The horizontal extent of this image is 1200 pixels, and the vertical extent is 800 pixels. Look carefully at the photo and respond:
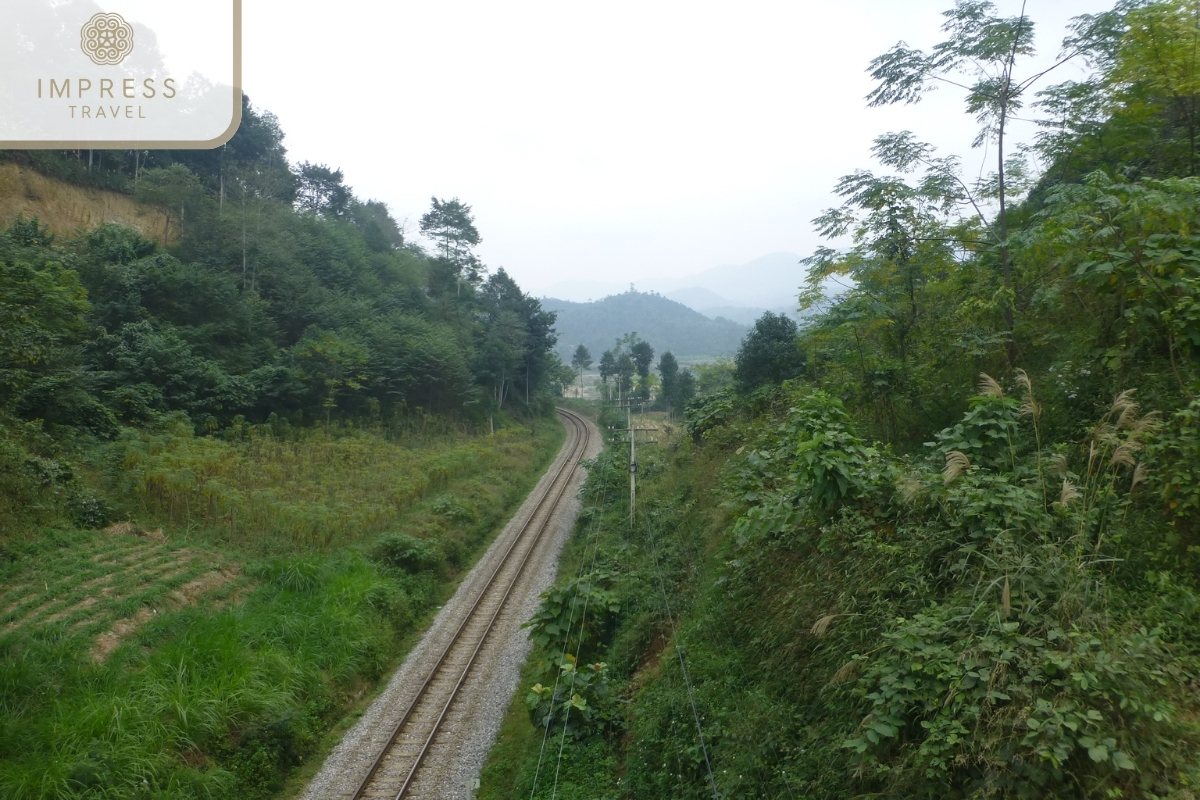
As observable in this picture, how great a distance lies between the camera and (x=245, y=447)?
2073 centimetres

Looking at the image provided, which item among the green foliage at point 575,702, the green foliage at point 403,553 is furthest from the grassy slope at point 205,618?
the green foliage at point 575,702

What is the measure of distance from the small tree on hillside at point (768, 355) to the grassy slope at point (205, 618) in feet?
34.7

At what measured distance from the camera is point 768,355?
20.4 m

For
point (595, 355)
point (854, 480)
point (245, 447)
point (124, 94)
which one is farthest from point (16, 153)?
point (595, 355)

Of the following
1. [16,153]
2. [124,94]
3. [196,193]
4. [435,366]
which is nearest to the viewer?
[124,94]

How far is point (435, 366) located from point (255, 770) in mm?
25490

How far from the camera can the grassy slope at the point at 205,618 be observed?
816 cm

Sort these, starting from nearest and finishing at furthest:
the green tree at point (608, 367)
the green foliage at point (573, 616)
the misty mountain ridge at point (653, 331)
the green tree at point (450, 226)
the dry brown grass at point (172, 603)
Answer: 1. the dry brown grass at point (172, 603)
2. the green foliage at point (573, 616)
3. the green tree at point (450, 226)
4. the green tree at point (608, 367)
5. the misty mountain ridge at point (653, 331)

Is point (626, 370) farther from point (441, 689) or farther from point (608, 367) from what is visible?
point (441, 689)

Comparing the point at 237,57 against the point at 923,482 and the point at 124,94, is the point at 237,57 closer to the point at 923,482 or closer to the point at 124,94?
the point at 124,94

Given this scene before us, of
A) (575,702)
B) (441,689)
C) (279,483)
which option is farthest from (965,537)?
(279,483)

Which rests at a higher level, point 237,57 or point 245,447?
point 237,57

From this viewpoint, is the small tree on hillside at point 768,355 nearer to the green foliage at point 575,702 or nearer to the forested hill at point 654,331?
the green foliage at point 575,702

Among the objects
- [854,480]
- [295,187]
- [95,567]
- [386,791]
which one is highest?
[295,187]
